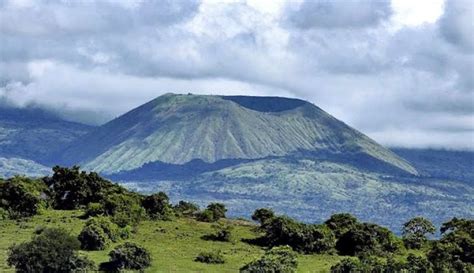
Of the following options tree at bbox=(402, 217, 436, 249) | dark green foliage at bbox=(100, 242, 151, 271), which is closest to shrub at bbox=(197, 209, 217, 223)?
tree at bbox=(402, 217, 436, 249)

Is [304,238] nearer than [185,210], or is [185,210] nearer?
[304,238]

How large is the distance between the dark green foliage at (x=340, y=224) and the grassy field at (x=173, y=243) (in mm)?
10194

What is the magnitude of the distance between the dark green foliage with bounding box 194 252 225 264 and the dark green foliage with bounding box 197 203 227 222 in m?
38.2

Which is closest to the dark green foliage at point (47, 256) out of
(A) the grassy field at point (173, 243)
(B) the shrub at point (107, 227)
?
(A) the grassy field at point (173, 243)

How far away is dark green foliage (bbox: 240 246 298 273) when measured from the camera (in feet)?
395

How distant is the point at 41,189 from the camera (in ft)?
539

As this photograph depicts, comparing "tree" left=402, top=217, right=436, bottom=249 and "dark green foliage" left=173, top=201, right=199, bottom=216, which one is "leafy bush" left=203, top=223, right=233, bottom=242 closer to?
"dark green foliage" left=173, top=201, right=199, bottom=216

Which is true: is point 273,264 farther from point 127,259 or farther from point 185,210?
point 185,210

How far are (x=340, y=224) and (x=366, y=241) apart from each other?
12.7 meters

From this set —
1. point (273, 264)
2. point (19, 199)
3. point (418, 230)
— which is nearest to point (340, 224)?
point (418, 230)

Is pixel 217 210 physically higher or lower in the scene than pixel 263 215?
lower

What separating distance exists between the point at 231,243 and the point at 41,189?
130ft

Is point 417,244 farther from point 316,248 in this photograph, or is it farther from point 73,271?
point 73,271

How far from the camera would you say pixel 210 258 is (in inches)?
5103
